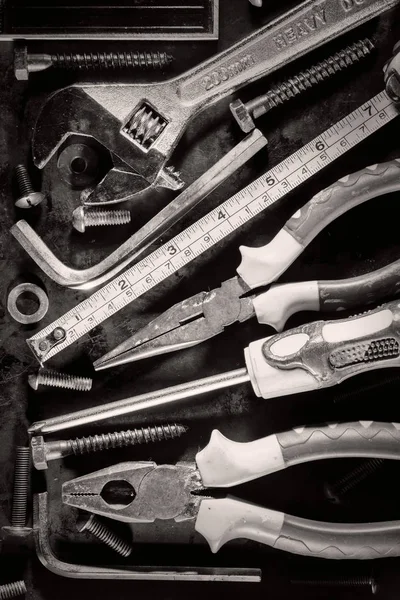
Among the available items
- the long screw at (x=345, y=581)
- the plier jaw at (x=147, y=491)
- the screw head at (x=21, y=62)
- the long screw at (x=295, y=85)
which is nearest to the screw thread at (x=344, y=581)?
the long screw at (x=345, y=581)

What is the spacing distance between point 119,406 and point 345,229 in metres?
0.89

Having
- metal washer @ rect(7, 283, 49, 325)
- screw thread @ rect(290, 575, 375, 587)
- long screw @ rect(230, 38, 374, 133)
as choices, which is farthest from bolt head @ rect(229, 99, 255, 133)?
screw thread @ rect(290, 575, 375, 587)

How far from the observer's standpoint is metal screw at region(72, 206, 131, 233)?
2615mm

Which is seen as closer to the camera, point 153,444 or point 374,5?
point 374,5

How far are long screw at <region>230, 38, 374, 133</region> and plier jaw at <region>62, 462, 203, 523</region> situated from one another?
3.43 ft

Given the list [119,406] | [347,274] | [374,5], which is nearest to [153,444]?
[119,406]

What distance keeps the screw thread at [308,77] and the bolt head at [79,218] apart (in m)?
0.61

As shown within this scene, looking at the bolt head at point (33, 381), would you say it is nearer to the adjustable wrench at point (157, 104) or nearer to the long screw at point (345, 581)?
the adjustable wrench at point (157, 104)

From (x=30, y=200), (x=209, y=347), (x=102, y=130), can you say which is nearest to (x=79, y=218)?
(x=30, y=200)

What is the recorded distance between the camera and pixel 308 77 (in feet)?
8.38

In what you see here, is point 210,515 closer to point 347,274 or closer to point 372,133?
point 347,274

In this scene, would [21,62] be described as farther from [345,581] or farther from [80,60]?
[345,581]

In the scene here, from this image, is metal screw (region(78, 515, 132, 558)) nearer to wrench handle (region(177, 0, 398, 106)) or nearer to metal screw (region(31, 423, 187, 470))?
metal screw (region(31, 423, 187, 470))

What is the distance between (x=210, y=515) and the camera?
2.48 metres
